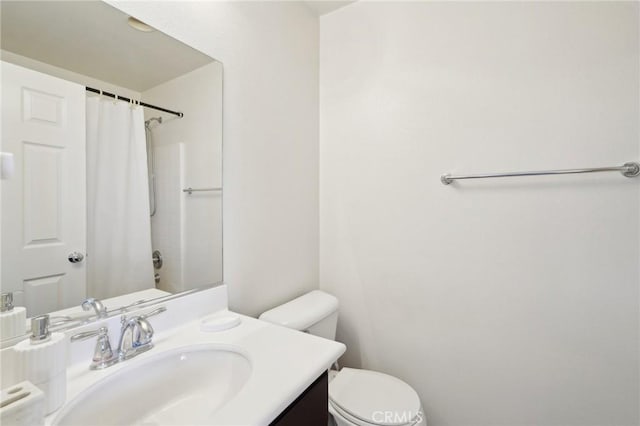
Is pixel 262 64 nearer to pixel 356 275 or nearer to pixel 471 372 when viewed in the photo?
pixel 356 275

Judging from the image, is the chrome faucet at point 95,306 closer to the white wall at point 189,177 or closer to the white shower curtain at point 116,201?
the white shower curtain at point 116,201

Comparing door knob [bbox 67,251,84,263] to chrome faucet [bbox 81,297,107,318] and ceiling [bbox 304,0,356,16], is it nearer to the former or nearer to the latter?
chrome faucet [bbox 81,297,107,318]

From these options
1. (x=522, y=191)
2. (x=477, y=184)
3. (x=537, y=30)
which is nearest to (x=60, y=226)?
(x=477, y=184)

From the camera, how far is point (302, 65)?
1.51 metres

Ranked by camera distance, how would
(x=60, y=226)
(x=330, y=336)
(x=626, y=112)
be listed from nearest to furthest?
1. (x=60, y=226)
2. (x=626, y=112)
3. (x=330, y=336)

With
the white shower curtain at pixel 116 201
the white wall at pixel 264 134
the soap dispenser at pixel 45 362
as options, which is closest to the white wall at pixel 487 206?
the white wall at pixel 264 134

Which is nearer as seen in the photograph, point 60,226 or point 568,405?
point 60,226

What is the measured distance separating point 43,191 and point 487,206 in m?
1.51

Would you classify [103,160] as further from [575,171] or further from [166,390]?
[575,171]

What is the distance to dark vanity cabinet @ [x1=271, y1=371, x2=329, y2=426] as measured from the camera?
2.08 ft

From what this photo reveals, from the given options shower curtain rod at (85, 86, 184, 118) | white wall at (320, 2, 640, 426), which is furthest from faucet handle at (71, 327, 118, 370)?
white wall at (320, 2, 640, 426)

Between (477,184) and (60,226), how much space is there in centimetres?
147

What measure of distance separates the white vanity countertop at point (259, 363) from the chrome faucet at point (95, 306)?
104mm

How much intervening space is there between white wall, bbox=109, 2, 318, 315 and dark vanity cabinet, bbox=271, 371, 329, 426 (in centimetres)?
54
